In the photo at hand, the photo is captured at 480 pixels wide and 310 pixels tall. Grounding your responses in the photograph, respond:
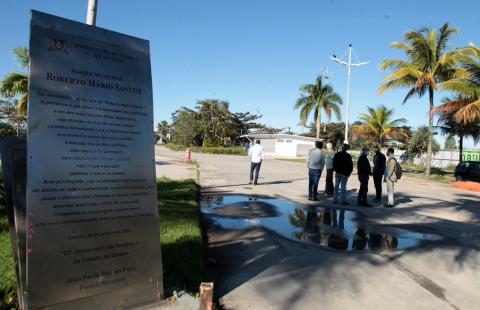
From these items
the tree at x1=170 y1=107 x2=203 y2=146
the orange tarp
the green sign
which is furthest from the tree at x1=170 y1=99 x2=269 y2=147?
the orange tarp

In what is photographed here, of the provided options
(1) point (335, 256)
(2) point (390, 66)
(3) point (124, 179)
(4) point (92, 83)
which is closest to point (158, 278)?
(3) point (124, 179)

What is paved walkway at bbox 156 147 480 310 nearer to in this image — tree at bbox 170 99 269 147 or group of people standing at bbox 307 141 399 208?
group of people standing at bbox 307 141 399 208

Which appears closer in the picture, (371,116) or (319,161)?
(319,161)

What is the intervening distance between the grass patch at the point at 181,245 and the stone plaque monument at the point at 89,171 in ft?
2.70

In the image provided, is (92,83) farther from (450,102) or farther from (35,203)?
(450,102)

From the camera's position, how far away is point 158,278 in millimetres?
4117

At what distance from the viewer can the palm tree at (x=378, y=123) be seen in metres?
48.7

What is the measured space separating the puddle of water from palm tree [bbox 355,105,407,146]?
39.7 meters

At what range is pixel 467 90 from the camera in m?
22.0

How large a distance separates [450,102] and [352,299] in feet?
74.4

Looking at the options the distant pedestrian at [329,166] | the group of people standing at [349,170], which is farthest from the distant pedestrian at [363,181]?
the distant pedestrian at [329,166]

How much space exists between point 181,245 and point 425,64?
24.4 meters

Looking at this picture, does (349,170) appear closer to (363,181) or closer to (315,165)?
(363,181)

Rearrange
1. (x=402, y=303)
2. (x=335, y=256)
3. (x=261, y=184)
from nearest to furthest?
(x=402, y=303) < (x=335, y=256) < (x=261, y=184)
